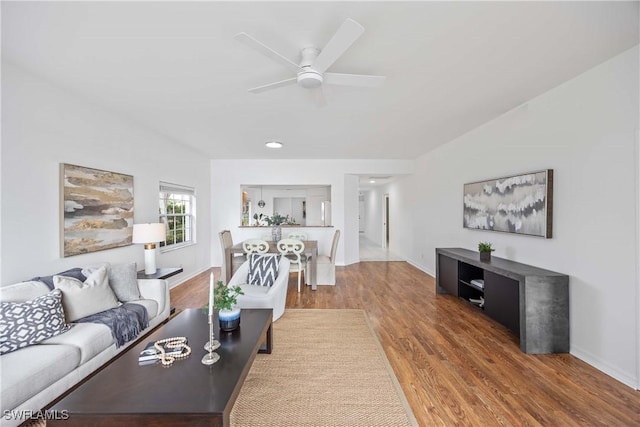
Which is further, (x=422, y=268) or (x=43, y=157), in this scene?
(x=422, y=268)

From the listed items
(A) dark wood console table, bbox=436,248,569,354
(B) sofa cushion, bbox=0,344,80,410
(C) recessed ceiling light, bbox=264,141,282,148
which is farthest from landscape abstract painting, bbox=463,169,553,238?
(B) sofa cushion, bbox=0,344,80,410

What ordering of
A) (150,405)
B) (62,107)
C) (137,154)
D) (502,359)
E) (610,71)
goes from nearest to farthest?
(150,405) < (610,71) < (502,359) < (62,107) < (137,154)

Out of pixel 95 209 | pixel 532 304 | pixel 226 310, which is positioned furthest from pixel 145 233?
pixel 532 304

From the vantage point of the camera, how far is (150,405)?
1.28m

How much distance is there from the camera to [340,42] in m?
1.68

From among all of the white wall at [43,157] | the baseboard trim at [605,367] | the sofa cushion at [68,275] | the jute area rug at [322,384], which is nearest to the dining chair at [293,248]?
the jute area rug at [322,384]

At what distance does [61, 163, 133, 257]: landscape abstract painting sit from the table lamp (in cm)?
27

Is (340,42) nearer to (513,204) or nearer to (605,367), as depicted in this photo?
(513,204)

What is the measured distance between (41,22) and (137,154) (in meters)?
2.25

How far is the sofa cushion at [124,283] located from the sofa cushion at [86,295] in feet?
0.51

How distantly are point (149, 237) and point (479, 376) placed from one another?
12.4ft

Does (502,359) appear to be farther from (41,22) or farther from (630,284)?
(41,22)

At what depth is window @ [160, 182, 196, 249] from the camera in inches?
184

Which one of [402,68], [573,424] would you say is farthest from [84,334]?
[573,424]
